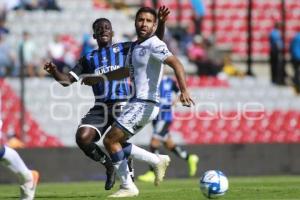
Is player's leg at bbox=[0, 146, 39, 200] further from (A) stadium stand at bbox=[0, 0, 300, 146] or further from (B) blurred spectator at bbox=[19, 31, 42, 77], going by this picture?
(B) blurred spectator at bbox=[19, 31, 42, 77]

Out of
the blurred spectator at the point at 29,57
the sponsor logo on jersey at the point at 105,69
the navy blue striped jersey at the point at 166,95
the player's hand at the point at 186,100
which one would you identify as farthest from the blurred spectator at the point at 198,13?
the player's hand at the point at 186,100

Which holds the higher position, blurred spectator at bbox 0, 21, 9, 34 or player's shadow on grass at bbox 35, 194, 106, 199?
blurred spectator at bbox 0, 21, 9, 34

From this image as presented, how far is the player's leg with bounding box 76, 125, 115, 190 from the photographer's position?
1207 cm

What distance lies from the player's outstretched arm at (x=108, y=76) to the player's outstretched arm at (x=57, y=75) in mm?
216

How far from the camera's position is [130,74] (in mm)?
11500

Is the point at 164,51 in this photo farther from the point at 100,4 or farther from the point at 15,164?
the point at 100,4

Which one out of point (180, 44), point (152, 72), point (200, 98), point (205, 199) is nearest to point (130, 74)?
point (152, 72)

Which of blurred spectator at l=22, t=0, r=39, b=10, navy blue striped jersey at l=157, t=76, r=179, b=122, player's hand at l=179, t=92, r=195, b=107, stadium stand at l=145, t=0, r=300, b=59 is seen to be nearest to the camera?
player's hand at l=179, t=92, r=195, b=107

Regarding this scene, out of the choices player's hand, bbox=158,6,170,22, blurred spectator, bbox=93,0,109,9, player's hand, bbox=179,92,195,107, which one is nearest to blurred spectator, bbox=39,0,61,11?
blurred spectator, bbox=93,0,109,9

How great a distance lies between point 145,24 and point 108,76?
123cm

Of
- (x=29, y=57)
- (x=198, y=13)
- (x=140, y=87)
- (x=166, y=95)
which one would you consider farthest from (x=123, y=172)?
(x=198, y=13)

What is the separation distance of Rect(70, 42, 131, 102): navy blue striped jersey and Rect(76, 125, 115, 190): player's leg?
1.60ft

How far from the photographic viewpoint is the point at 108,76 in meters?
12.0

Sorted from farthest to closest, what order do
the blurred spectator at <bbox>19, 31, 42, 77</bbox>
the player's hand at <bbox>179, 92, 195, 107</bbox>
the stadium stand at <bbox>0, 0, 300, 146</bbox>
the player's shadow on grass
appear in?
the blurred spectator at <bbox>19, 31, 42, 77</bbox> → the stadium stand at <bbox>0, 0, 300, 146</bbox> → the player's shadow on grass → the player's hand at <bbox>179, 92, 195, 107</bbox>
